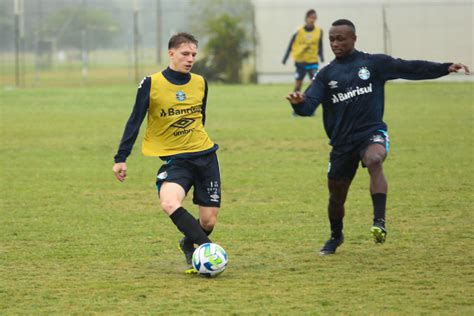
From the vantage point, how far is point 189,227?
7.88m

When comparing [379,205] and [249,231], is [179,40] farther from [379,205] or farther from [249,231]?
[249,231]

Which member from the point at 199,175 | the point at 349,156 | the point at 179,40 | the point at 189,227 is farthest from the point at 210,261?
the point at 179,40

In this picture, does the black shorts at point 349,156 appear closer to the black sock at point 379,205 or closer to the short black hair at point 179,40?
the black sock at point 379,205

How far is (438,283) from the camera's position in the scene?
7375mm

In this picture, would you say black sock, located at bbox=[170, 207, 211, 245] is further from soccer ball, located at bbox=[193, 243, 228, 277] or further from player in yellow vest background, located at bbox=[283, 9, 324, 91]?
player in yellow vest background, located at bbox=[283, 9, 324, 91]

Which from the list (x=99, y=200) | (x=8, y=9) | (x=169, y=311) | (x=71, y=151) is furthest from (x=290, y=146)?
(x=8, y=9)

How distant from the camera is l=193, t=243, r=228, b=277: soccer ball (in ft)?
25.1

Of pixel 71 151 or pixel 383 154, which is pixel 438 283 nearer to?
pixel 383 154

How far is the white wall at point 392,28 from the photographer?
36.5 meters

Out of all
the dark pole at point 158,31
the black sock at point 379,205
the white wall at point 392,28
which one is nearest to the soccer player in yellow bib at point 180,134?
the black sock at point 379,205

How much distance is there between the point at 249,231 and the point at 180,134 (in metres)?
2.06

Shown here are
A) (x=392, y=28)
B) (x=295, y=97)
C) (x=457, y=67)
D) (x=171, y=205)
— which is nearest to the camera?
(x=171, y=205)

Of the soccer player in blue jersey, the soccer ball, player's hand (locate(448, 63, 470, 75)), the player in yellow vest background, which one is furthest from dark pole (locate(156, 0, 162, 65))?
the soccer ball

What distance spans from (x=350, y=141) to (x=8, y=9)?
49.3 meters
